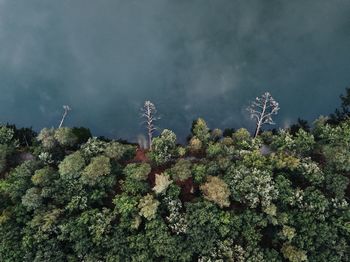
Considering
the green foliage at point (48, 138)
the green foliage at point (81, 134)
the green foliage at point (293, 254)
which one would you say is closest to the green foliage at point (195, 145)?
the green foliage at point (81, 134)

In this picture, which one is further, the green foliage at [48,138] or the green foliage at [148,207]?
the green foliage at [48,138]

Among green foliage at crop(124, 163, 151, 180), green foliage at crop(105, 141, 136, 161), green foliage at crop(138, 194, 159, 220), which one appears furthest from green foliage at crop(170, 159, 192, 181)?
green foliage at crop(105, 141, 136, 161)

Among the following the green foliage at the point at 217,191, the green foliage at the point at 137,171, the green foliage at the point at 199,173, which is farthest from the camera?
the green foliage at the point at 199,173

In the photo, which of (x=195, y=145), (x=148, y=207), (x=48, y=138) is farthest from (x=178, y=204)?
(x=48, y=138)

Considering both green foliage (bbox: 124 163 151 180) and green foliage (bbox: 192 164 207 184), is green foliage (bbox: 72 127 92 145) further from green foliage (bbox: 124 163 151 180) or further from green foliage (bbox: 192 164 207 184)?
green foliage (bbox: 192 164 207 184)

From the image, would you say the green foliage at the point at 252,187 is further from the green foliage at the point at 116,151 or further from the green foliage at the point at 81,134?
the green foliage at the point at 81,134

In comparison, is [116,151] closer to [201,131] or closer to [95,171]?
[95,171]

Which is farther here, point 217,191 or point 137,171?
point 137,171
